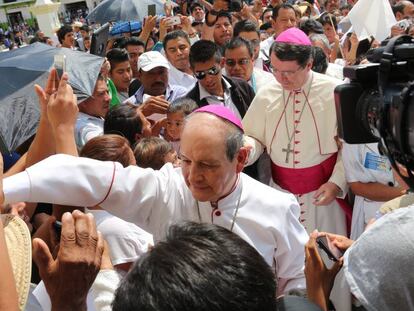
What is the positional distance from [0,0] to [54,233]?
150 ft

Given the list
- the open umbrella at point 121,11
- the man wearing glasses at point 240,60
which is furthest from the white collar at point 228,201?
the open umbrella at point 121,11

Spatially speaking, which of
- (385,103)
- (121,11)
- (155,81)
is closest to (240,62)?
(155,81)

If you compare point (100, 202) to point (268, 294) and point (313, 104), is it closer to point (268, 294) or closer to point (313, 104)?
point (268, 294)

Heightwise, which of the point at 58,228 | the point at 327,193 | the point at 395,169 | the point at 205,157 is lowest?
the point at 327,193

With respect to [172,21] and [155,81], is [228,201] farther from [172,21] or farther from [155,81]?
[172,21]

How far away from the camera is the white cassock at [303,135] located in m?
3.39

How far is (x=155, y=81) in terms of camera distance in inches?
177

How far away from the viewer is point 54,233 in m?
1.88

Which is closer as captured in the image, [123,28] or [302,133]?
[302,133]

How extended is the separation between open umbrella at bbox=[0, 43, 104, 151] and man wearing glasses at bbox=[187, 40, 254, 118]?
Result: 79cm

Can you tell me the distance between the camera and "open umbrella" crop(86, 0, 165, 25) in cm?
787

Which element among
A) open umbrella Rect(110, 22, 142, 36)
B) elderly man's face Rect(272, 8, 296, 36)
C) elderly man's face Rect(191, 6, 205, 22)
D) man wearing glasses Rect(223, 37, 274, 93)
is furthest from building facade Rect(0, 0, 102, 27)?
man wearing glasses Rect(223, 37, 274, 93)

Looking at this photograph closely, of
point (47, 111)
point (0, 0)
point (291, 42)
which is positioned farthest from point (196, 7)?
point (0, 0)

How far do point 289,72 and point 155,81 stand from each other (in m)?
1.52
